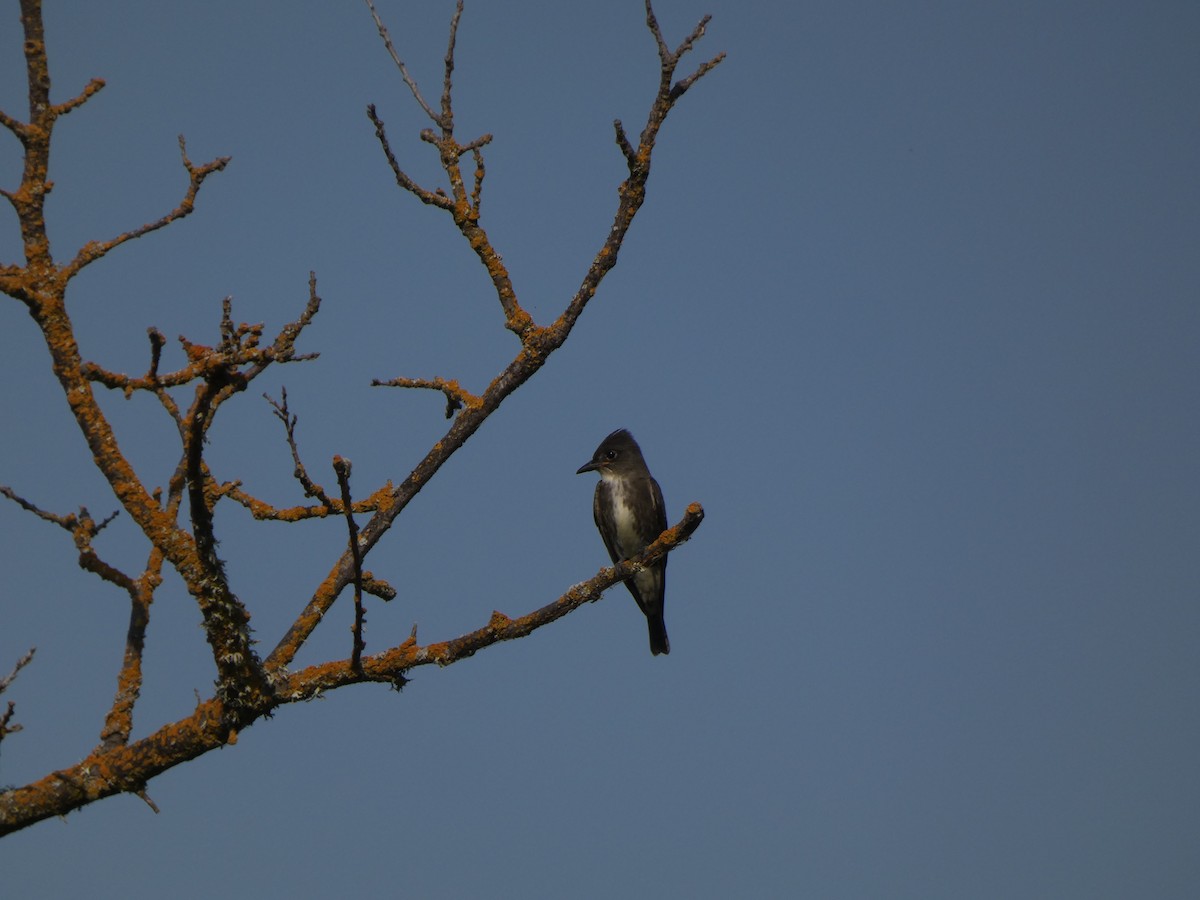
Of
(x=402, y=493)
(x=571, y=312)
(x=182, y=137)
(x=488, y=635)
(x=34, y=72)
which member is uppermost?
(x=182, y=137)

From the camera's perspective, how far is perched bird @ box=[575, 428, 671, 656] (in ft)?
38.6

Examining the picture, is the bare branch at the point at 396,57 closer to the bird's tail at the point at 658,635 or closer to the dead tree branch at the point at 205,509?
the dead tree branch at the point at 205,509

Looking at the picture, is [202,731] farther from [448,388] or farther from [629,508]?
[629,508]

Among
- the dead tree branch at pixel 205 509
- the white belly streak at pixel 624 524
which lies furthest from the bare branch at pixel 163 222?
the white belly streak at pixel 624 524

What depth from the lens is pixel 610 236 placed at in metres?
5.25

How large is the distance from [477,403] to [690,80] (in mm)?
1641

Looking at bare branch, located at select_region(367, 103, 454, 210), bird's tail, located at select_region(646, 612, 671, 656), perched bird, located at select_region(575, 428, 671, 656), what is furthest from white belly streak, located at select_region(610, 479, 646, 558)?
bare branch, located at select_region(367, 103, 454, 210)

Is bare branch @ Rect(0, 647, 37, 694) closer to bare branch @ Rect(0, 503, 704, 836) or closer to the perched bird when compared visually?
bare branch @ Rect(0, 503, 704, 836)

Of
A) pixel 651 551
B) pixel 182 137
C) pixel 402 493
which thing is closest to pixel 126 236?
pixel 182 137

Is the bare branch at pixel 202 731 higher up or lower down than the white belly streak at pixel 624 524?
lower down

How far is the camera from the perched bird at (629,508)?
1176 centimetres

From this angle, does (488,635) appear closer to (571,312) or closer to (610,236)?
(571,312)

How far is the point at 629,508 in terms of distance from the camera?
11.8 m

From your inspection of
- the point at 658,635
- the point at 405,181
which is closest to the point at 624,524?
the point at 658,635
